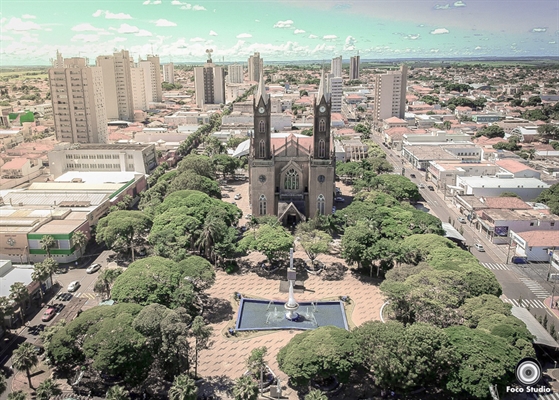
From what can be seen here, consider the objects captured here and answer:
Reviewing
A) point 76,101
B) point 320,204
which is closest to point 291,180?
point 320,204

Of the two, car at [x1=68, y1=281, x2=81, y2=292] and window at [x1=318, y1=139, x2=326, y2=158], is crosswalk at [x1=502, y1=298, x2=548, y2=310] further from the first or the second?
car at [x1=68, y1=281, x2=81, y2=292]

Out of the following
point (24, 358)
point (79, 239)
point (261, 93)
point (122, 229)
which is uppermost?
point (261, 93)

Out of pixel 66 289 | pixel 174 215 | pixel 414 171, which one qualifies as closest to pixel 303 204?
pixel 174 215

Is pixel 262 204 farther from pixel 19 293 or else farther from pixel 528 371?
pixel 528 371

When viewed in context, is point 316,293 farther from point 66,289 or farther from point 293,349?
point 66,289

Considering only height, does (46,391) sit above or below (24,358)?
below

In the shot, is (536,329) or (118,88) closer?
(536,329)
